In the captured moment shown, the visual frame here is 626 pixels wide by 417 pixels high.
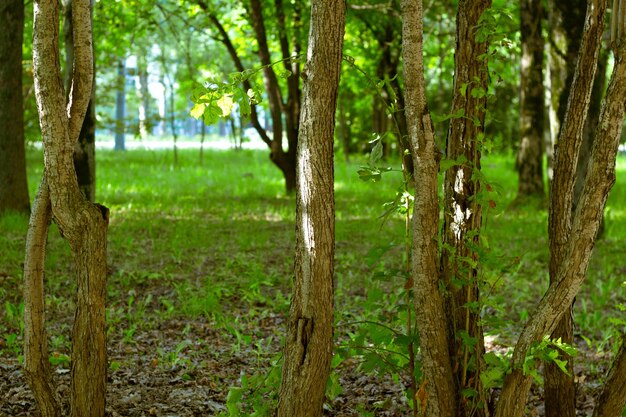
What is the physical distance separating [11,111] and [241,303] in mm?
4485

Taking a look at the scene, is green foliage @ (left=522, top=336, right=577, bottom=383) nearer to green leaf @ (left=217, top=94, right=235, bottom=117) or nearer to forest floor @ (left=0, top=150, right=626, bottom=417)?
forest floor @ (left=0, top=150, right=626, bottom=417)

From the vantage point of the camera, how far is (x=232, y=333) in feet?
20.4

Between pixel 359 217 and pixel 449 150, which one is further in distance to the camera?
pixel 359 217

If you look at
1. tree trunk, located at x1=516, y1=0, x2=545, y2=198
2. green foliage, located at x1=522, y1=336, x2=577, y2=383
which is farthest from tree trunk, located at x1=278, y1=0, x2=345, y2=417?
tree trunk, located at x1=516, y1=0, x2=545, y2=198

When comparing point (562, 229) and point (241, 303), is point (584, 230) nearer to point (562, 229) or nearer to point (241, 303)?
point (562, 229)

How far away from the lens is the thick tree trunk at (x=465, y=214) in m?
3.56

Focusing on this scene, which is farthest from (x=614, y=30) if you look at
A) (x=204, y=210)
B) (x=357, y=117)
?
(x=357, y=117)

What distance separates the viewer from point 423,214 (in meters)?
3.41

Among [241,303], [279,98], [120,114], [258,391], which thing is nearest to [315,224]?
[258,391]

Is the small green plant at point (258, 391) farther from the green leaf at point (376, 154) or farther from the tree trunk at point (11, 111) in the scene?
the tree trunk at point (11, 111)

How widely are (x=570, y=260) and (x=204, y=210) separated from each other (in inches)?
388

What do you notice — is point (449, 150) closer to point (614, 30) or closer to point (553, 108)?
point (614, 30)

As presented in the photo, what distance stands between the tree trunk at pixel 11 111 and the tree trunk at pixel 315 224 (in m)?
7.30

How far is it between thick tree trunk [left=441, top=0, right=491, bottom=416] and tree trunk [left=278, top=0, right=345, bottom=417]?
21.7 inches
